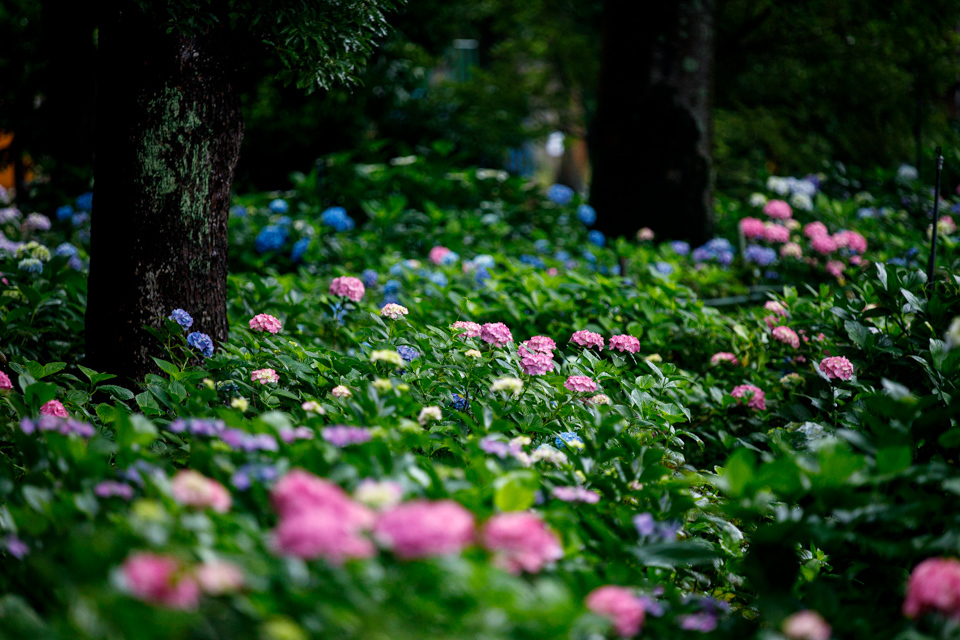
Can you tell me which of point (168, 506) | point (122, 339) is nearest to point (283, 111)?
point (122, 339)

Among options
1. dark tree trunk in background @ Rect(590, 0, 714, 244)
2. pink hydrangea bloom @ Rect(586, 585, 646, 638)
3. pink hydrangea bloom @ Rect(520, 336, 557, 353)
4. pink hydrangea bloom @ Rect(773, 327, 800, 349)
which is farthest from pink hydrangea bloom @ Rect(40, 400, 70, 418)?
dark tree trunk in background @ Rect(590, 0, 714, 244)

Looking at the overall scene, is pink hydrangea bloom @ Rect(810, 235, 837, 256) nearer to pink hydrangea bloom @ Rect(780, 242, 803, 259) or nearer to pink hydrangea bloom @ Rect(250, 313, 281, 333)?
pink hydrangea bloom @ Rect(780, 242, 803, 259)

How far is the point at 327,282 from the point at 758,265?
2.30m

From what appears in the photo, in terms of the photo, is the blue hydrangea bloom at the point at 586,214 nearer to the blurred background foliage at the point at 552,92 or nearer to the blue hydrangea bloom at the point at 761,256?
the blurred background foliage at the point at 552,92

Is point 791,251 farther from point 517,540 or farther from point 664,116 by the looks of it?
point 517,540

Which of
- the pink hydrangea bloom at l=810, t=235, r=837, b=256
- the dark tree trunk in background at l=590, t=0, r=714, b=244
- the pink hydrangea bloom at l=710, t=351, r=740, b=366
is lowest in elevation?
the pink hydrangea bloom at l=710, t=351, r=740, b=366

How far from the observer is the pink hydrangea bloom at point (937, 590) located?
1104mm

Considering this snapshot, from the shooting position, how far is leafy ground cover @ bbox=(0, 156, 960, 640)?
1059mm

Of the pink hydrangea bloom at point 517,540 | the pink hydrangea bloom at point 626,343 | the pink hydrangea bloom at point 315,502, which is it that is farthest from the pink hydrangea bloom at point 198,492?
the pink hydrangea bloom at point 626,343

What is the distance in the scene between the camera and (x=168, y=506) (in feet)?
4.17

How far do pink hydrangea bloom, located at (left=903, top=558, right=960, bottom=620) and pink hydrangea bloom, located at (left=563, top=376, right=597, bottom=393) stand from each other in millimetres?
1081

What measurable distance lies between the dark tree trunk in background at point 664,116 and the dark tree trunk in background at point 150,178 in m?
3.17

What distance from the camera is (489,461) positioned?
1519 millimetres

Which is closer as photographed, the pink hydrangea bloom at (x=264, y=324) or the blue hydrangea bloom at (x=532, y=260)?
the pink hydrangea bloom at (x=264, y=324)
